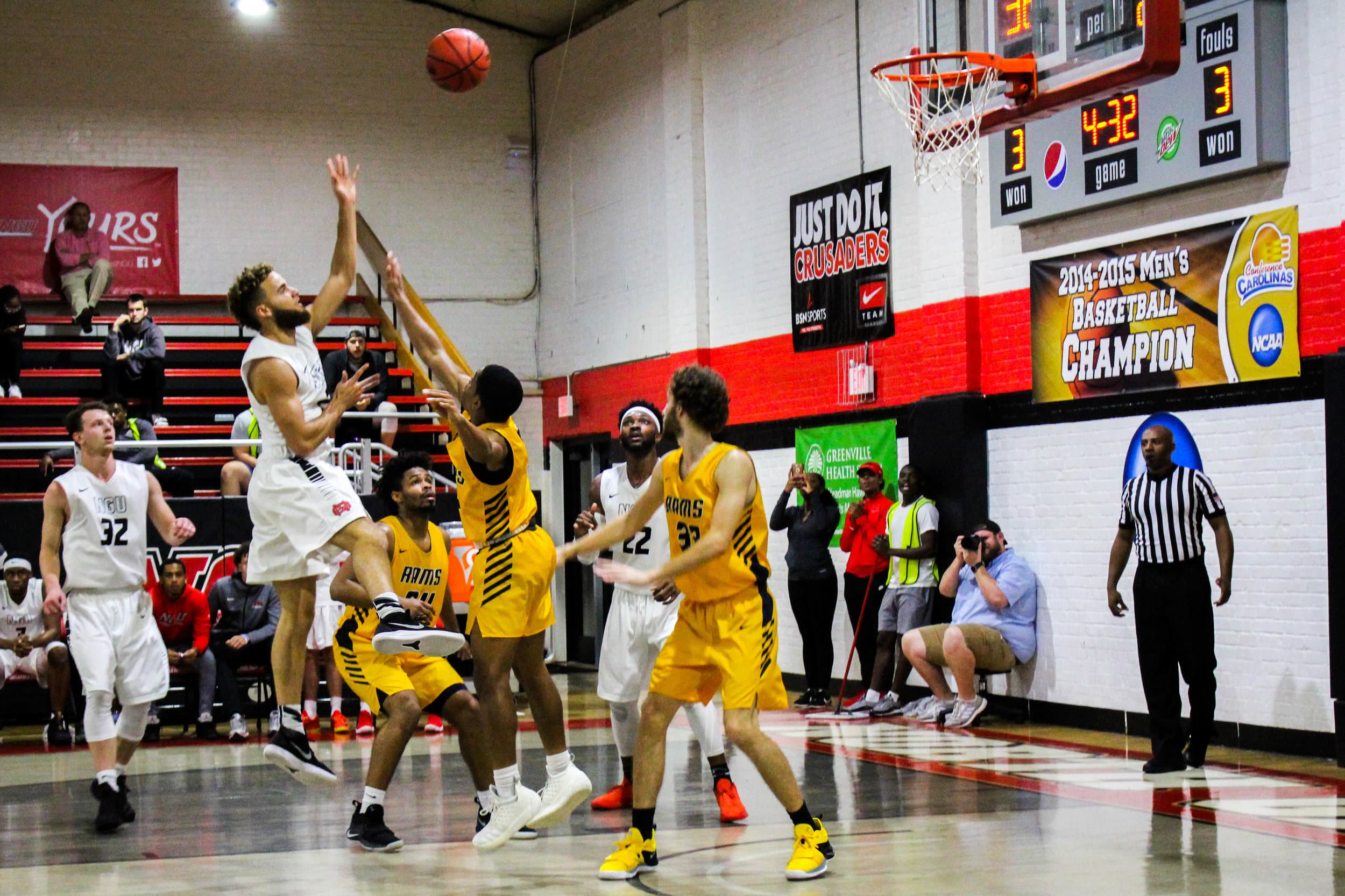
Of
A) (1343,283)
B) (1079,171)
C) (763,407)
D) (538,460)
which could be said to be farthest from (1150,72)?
(538,460)

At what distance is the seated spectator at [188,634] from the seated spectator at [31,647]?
69cm

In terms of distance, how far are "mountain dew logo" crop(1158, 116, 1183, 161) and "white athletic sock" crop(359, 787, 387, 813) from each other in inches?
264

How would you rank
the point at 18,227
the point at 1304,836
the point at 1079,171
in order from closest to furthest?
the point at 1304,836 → the point at 1079,171 → the point at 18,227

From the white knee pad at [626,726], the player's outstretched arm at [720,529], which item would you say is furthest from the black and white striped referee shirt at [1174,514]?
the player's outstretched arm at [720,529]

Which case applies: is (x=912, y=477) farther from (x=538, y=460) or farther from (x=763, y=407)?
(x=538, y=460)

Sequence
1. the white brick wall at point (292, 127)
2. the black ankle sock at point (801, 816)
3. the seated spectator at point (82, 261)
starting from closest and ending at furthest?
the black ankle sock at point (801, 816)
the seated spectator at point (82, 261)
the white brick wall at point (292, 127)

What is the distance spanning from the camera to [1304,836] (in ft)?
21.3

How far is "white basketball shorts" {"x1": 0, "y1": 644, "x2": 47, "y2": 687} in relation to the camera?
39.2ft

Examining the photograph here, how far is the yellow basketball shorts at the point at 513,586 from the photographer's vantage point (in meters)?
6.41

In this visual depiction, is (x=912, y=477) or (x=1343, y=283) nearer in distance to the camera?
(x=1343, y=283)

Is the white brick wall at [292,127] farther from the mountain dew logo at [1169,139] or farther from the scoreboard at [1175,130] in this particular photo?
the mountain dew logo at [1169,139]

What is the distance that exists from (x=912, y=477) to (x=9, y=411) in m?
10.4

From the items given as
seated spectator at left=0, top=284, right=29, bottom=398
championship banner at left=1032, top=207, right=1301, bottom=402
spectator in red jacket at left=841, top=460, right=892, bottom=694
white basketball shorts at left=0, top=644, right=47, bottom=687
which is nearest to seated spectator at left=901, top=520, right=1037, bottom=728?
spectator in red jacket at left=841, top=460, right=892, bottom=694

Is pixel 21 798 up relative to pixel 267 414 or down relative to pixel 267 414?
down
